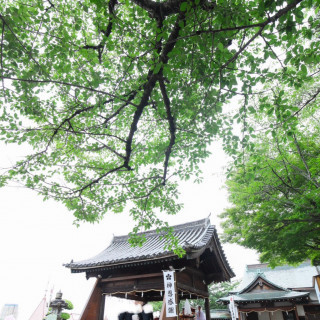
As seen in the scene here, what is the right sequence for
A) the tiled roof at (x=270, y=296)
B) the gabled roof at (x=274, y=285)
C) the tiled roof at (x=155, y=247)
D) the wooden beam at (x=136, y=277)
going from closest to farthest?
the tiled roof at (x=155, y=247) → the wooden beam at (x=136, y=277) → the tiled roof at (x=270, y=296) → the gabled roof at (x=274, y=285)

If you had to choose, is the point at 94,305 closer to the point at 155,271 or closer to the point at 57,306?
the point at 57,306

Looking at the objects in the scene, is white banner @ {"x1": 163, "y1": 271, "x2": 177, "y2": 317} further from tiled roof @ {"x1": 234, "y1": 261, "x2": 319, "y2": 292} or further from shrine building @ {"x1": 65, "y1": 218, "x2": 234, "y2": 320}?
tiled roof @ {"x1": 234, "y1": 261, "x2": 319, "y2": 292}

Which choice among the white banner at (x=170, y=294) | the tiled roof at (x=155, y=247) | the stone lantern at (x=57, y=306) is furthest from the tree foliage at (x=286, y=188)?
the stone lantern at (x=57, y=306)

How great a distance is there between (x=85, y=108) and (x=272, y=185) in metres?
7.38

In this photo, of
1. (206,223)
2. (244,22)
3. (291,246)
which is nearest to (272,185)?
(291,246)

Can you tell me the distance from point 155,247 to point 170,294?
2.85 metres

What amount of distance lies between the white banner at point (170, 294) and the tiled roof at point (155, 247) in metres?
0.60

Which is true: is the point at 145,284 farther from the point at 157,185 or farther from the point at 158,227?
the point at 157,185

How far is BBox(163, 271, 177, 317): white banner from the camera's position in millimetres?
7023


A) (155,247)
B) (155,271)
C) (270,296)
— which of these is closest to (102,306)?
(155,271)

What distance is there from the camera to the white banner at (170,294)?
23.0 feet

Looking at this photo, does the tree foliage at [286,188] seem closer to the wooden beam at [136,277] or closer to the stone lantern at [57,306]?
the wooden beam at [136,277]

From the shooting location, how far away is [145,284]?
8.34 m

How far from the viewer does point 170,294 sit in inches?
283
